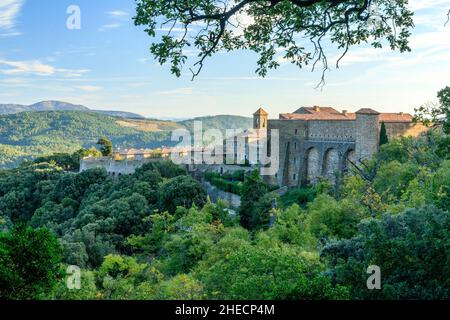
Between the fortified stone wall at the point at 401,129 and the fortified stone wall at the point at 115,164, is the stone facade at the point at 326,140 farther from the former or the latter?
the fortified stone wall at the point at 115,164

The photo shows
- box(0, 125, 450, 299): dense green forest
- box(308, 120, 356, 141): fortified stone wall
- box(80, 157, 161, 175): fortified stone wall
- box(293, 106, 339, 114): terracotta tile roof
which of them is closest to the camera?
box(0, 125, 450, 299): dense green forest

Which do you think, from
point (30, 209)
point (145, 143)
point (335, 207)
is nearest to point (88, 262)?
point (335, 207)

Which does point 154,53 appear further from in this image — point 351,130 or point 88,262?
point 351,130

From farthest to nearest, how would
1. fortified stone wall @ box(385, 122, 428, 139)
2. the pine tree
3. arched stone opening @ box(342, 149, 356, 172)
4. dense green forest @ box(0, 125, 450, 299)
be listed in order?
arched stone opening @ box(342, 149, 356, 172) → fortified stone wall @ box(385, 122, 428, 139) → the pine tree → dense green forest @ box(0, 125, 450, 299)

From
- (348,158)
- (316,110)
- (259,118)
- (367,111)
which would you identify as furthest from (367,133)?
(259,118)

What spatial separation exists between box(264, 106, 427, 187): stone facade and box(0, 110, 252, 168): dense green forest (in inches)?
2313

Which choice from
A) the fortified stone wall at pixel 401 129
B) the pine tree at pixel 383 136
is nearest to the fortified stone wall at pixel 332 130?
the fortified stone wall at pixel 401 129

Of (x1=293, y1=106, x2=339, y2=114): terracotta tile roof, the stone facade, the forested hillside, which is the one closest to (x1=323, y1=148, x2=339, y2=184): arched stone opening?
the stone facade

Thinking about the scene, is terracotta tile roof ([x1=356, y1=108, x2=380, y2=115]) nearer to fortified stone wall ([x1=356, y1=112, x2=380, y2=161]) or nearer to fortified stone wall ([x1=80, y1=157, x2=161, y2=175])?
fortified stone wall ([x1=356, y1=112, x2=380, y2=161])

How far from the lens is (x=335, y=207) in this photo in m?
20.2

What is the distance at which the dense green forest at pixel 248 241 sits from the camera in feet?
31.2

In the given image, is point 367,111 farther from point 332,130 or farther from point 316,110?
point 316,110

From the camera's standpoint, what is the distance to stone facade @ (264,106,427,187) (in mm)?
34950

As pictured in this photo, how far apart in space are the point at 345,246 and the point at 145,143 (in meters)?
94.5
